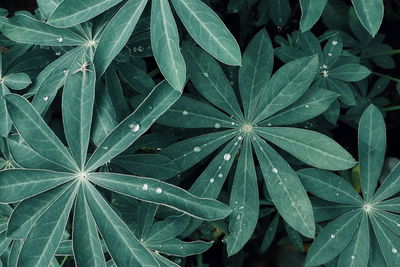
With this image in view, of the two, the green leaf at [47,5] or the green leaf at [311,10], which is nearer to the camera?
the green leaf at [311,10]

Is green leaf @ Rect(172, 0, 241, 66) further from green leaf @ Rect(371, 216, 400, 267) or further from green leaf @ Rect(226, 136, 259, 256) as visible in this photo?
green leaf @ Rect(371, 216, 400, 267)

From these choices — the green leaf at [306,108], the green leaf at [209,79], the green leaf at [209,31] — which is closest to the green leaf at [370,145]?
the green leaf at [306,108]

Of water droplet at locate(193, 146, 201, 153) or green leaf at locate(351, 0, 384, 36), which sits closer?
green leaf at locate(351, 0, 384, 36)

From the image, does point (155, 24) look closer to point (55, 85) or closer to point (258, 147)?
point (55, 85)

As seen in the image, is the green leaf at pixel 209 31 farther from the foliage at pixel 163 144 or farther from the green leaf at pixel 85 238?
the green leaf at pixel 85 238

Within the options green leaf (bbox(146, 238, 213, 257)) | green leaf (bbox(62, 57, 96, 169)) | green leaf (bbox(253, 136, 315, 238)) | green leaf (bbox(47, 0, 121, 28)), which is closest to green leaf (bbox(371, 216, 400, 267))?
green leaf (bbox(253, 136, 315, 238))

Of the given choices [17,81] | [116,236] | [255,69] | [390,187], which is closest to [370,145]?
[390,187]
